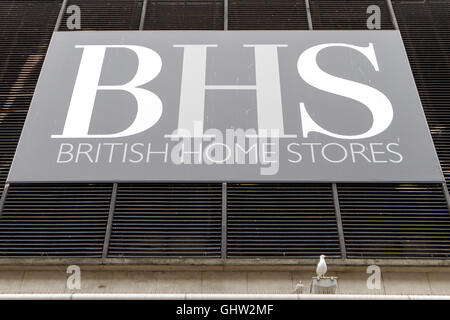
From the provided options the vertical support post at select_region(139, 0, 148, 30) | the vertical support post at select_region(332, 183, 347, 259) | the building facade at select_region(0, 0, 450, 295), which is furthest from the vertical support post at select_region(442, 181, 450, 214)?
the vertical support post at select_region(139, 0, 148, 30)

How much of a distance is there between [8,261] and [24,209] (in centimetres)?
147

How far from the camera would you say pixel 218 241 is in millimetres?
11688

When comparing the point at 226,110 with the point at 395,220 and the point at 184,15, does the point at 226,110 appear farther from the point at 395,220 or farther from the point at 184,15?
the point at 395,220

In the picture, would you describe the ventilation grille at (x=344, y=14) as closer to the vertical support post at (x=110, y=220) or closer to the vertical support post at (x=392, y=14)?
the vertical support post at (x=392, y=14)

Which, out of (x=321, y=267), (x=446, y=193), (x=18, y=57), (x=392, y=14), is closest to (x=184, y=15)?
(x=18, y=57)

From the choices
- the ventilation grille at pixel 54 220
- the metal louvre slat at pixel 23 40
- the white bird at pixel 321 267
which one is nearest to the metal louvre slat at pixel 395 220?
the white bird at pixel 321 267

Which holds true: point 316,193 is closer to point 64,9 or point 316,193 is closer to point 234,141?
point 234,141

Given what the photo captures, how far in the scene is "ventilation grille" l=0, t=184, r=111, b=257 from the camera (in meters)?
11.5

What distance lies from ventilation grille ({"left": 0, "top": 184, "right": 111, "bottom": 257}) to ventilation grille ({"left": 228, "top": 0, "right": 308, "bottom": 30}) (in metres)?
6.99

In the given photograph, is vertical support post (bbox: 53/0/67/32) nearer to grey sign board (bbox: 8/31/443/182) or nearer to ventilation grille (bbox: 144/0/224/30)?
grey sign board (bbox: 8/31/443/182)

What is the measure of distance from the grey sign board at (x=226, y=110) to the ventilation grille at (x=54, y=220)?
0.31 m

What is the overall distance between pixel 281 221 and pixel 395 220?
258cm
